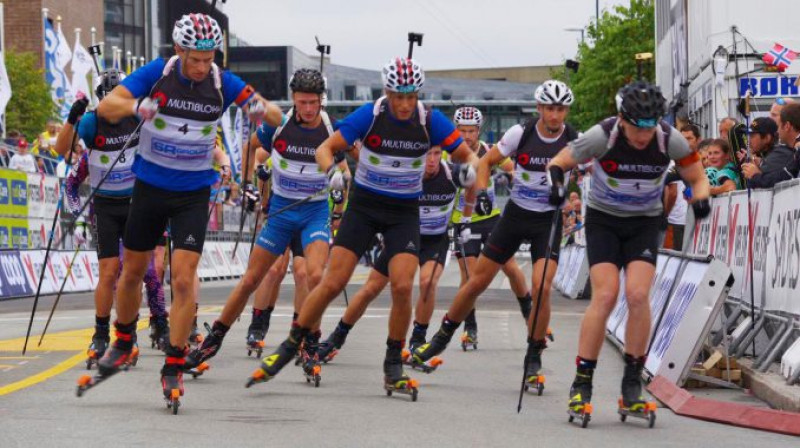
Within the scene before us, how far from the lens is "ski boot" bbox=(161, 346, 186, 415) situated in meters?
9.88

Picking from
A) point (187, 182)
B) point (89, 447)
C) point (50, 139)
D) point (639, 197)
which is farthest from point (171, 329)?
point (50, 139)

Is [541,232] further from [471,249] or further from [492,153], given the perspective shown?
[471,249]

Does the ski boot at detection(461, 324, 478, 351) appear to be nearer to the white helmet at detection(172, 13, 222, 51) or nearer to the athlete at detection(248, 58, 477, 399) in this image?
the athlete at detection(248, 58, 477, 399)

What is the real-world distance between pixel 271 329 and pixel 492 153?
6276 mm

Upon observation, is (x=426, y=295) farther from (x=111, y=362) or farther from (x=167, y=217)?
(x=111, y=362)

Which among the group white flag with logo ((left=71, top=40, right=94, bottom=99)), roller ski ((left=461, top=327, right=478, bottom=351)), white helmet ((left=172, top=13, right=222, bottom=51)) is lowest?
roller ski ((left=461, top=327, right=478, bottom=351))

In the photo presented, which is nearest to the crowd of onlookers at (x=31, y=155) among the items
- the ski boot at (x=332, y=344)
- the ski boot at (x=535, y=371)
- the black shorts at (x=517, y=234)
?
the ski boot at (x=332, y=344)

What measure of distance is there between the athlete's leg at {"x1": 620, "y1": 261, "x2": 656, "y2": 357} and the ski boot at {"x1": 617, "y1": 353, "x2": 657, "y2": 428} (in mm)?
111

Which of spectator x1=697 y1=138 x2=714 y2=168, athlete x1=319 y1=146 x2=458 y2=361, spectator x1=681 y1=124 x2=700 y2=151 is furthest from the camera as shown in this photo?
spectator x1=697 y1=138 x2=714 y2=168

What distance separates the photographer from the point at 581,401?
9898mm

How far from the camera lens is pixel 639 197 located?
10422mm

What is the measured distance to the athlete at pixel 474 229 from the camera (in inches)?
560

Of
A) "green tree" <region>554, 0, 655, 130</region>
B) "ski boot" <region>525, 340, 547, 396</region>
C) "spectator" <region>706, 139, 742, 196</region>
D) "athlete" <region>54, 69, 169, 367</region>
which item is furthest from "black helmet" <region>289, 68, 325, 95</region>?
"green tree" <region>554, 0, 655, 130</region>

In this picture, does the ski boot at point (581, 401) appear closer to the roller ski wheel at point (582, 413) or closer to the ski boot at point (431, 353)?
the roller ski wheel at point (582, 413)
